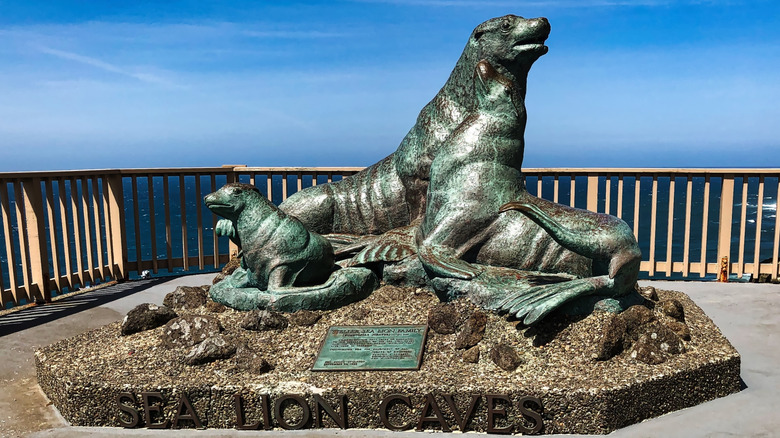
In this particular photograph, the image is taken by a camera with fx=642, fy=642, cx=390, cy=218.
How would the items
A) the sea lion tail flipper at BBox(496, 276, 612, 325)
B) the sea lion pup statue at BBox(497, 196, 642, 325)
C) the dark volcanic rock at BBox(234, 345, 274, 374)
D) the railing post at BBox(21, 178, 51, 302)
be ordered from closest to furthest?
1. the dark volcanic rock at BBox(234, 345, 274, 374)
2. the sea lion tail flipper at BBox(496, 276, 612, 325)
3. the sea lion pup statue at BBox(497, 196, 642, 325)
4. the railing post at BBox(21, 178, 51, 302)

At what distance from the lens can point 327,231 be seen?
259 inches

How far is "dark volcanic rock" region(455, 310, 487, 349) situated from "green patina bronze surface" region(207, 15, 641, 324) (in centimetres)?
17

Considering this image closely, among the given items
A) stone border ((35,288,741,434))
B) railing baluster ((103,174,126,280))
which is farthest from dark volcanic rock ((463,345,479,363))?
railing baluster ((103,174,126,280))

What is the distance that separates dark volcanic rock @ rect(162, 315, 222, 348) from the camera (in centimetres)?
480

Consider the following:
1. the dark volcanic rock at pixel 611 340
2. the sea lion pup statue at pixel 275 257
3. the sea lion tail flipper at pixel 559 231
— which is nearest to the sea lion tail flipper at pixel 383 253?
the sea lion pup statue at pixel 275 257

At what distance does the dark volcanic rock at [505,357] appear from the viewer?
4277 millimetres

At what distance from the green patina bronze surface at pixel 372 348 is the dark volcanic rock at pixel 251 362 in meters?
0.34

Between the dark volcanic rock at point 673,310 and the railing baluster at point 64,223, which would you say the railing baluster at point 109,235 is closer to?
the railing baluster at point 64,223

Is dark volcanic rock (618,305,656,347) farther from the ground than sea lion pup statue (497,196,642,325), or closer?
closer

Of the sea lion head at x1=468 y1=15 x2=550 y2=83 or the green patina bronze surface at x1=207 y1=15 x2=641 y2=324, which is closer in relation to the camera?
the green patina bronze surface at x1=207 y1=15 x2=641 y2=324

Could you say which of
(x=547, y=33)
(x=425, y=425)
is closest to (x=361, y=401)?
(x=425, y=425)

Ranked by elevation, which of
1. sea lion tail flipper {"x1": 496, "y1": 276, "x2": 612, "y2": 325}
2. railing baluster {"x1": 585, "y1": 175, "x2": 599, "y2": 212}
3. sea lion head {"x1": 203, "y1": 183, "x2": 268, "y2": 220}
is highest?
sea lion head {"x1": 203, "y1": 183, "x2": 268, "y2": 220}

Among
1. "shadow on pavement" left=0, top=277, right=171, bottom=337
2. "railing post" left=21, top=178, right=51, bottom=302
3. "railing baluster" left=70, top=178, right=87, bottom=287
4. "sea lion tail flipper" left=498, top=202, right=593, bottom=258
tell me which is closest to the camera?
"sea lion tail flipper" left=498, top=202, right=593, bottom=258

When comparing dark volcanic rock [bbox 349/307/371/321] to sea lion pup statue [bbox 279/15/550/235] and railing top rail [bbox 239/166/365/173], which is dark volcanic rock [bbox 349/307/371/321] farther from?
railing top rail [bbox 239/166/365/173]
